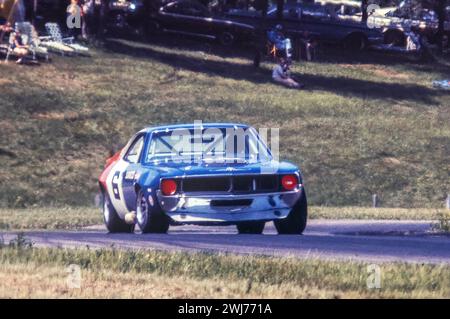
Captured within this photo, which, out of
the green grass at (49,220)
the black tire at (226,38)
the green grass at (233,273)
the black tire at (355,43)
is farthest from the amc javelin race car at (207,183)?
the black tire at (355,43)

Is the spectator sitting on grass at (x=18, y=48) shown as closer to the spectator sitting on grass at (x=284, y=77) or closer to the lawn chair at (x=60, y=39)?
the lawn chair at (x=60, y=39)

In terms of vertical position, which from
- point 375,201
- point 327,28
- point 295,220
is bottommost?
point 375,201

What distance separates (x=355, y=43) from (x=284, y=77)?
11311 millimetres

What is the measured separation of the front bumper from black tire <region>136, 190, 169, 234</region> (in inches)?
4.3

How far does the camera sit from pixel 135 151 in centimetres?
1599

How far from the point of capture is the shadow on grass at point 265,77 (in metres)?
39.6

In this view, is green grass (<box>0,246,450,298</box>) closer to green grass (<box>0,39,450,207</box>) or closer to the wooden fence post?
green grass (<box>0,39,450,207</box>)

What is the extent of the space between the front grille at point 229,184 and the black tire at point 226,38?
31.7 m

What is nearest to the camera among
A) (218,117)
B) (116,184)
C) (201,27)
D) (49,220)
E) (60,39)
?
(116,184)

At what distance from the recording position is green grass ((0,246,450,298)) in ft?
31.4

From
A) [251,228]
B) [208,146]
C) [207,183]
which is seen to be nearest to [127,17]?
[251,228]

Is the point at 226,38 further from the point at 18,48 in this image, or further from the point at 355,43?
the point at 18,48

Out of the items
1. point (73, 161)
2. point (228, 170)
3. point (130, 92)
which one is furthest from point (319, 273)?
point (130, 92)
